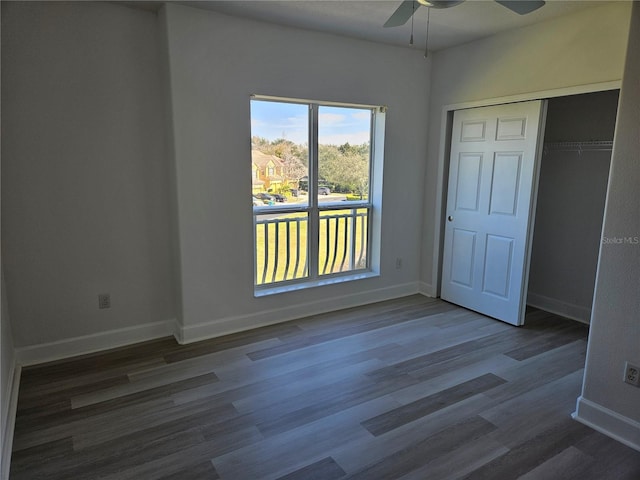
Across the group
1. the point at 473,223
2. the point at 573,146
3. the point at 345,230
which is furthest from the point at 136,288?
the point at 573,146

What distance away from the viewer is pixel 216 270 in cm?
340

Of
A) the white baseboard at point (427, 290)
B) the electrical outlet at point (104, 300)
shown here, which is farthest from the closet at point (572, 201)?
the electrical outlet at point (104, 300)

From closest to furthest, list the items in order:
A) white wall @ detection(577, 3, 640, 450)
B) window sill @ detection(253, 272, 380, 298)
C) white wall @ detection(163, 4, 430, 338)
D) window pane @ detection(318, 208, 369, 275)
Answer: white wall @ detection(577, 3, 640, 450)
white wall @ detection(163, 4, 430, 338)
window sill @ detection(253, 272, 380, 298)
window pane @ detection(318, 208, 369, 275)

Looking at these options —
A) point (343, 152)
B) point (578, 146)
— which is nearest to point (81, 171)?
point (343, 152)

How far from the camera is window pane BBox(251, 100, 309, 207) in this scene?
3.52 m

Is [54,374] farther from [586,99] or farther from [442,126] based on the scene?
[586,99]

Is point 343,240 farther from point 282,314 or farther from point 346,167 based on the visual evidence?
point 282,314

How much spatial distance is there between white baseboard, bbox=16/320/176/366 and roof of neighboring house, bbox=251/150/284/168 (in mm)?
1530

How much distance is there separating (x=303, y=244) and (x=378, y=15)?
6.64 feet

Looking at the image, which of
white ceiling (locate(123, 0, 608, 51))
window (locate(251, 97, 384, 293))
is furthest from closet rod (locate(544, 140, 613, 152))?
window (locate(251, 97, 384, 293))

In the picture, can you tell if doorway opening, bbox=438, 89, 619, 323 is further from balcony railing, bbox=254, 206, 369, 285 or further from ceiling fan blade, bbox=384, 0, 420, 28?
ceiling fan blade, bbox=384, 0, 420, 28

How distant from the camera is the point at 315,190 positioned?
387 cm

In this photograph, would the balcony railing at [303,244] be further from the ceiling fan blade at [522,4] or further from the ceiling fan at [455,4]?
the ceiling fan blade at [522,4]

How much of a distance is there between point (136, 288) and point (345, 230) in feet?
6.61
